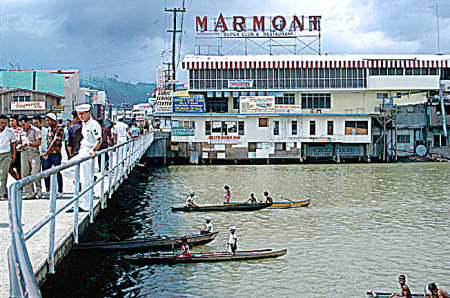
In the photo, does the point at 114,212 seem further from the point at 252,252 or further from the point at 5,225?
the point at 5,225

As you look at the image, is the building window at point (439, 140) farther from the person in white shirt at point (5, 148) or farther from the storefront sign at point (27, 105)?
the person in white shirt at point (5, 148)

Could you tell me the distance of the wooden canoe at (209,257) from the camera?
13.5 meters

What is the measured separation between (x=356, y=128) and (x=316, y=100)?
5.35 m

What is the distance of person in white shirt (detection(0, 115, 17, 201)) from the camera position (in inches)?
427

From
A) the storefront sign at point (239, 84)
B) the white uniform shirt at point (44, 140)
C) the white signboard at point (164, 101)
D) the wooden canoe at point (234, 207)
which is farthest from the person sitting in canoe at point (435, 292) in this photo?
the storefront sign at point (239, 84)

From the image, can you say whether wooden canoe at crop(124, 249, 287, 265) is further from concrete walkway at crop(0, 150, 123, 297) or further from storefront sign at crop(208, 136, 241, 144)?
storefront sign at crop(208, 136, 241, 144)

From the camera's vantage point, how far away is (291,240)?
1714cm

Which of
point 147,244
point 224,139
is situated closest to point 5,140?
point 147,244

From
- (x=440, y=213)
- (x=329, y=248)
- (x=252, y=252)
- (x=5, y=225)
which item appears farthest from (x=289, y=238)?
(x=5, y=225)

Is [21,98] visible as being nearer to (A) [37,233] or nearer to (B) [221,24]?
(B) [221,24]

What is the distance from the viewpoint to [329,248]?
631 inches

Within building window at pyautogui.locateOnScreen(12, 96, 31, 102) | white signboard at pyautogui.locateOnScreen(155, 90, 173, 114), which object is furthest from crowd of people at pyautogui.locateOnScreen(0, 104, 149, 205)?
building window at pyautogui.locateOnScreen(12, 96, 31, 102)

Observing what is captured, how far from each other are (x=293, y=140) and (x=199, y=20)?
16185 millimetres

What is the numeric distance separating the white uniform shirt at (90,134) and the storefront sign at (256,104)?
38855 mm
